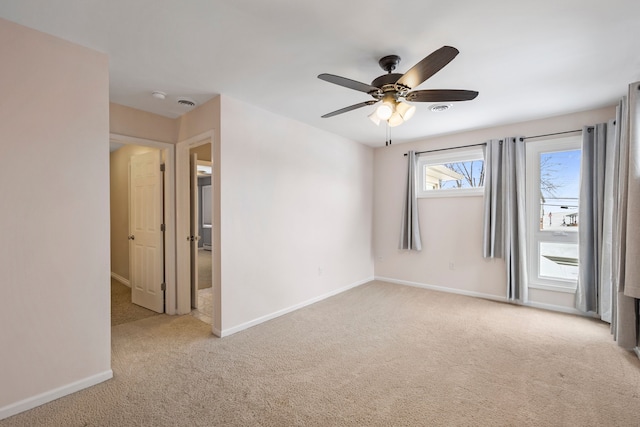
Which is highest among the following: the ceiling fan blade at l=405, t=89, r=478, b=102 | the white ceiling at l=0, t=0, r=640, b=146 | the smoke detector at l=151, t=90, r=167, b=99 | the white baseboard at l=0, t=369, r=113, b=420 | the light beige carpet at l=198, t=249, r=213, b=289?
the white ceiling at l=0, t=0, r=640, b=146

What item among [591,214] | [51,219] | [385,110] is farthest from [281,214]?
[591,214]

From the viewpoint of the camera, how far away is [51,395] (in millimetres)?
1972

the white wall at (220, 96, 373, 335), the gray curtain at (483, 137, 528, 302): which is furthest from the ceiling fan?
the gray curtain at (483, 137, 528, 302)

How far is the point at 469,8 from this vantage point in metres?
1.71

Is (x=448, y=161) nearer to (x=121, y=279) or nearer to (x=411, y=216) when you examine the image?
(x=411, y=216)

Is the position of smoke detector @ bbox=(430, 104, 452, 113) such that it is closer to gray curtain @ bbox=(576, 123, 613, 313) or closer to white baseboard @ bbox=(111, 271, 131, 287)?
gray curtain @ bbox=(576, 123, 613, 313)

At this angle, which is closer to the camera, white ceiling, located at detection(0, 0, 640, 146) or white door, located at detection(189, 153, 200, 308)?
white ceiling, located at detection(0, 0, 640, 146)

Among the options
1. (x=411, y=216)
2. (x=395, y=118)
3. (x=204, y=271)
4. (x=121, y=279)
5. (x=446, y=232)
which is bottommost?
(x=204, y=271)

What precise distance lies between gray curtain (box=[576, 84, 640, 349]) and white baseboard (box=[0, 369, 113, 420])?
4.39m

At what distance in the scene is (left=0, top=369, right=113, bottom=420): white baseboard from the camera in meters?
1.83

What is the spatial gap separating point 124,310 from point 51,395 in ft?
6.23

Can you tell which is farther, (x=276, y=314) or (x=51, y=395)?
(x=276, y=314)

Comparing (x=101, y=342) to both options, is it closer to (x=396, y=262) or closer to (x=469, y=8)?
(x=469, y=8)

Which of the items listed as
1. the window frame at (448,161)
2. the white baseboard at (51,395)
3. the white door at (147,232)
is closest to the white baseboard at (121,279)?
the white door at (147,232)
